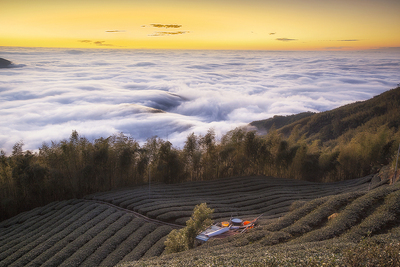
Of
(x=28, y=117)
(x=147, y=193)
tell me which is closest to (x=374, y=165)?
(x=147, y=193)

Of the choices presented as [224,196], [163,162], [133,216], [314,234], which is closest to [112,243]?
[133,216]

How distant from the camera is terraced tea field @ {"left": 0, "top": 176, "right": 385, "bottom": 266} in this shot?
1769 cm

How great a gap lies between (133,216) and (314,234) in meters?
16.9

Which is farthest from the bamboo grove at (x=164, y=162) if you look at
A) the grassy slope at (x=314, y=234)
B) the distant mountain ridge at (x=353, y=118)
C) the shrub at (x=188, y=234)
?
the distant mountain ridge at (x=353, y=118)

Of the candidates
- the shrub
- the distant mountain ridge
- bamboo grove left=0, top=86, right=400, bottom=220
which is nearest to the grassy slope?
the shrub

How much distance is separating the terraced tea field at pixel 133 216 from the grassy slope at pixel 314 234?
20 centimetres

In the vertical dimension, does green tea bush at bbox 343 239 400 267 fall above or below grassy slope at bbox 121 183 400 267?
above

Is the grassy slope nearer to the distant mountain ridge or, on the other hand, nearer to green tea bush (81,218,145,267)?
green tea bush (81,218,145,267)

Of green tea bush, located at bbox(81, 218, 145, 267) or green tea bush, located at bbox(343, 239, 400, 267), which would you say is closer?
green tea bush, located at bbox(343, 239, 400, 267)

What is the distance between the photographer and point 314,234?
14.4m

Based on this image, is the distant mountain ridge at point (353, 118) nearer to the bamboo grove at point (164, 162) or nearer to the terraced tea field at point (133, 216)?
the bamboo grove at point (164, 162)

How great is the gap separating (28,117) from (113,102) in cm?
4220

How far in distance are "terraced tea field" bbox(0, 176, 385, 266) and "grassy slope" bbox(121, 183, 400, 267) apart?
0.20 meters

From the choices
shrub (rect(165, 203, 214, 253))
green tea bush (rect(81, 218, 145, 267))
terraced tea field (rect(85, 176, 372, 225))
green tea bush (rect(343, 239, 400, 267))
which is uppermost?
green tea bush (rect(343, 239, 400, 267))
